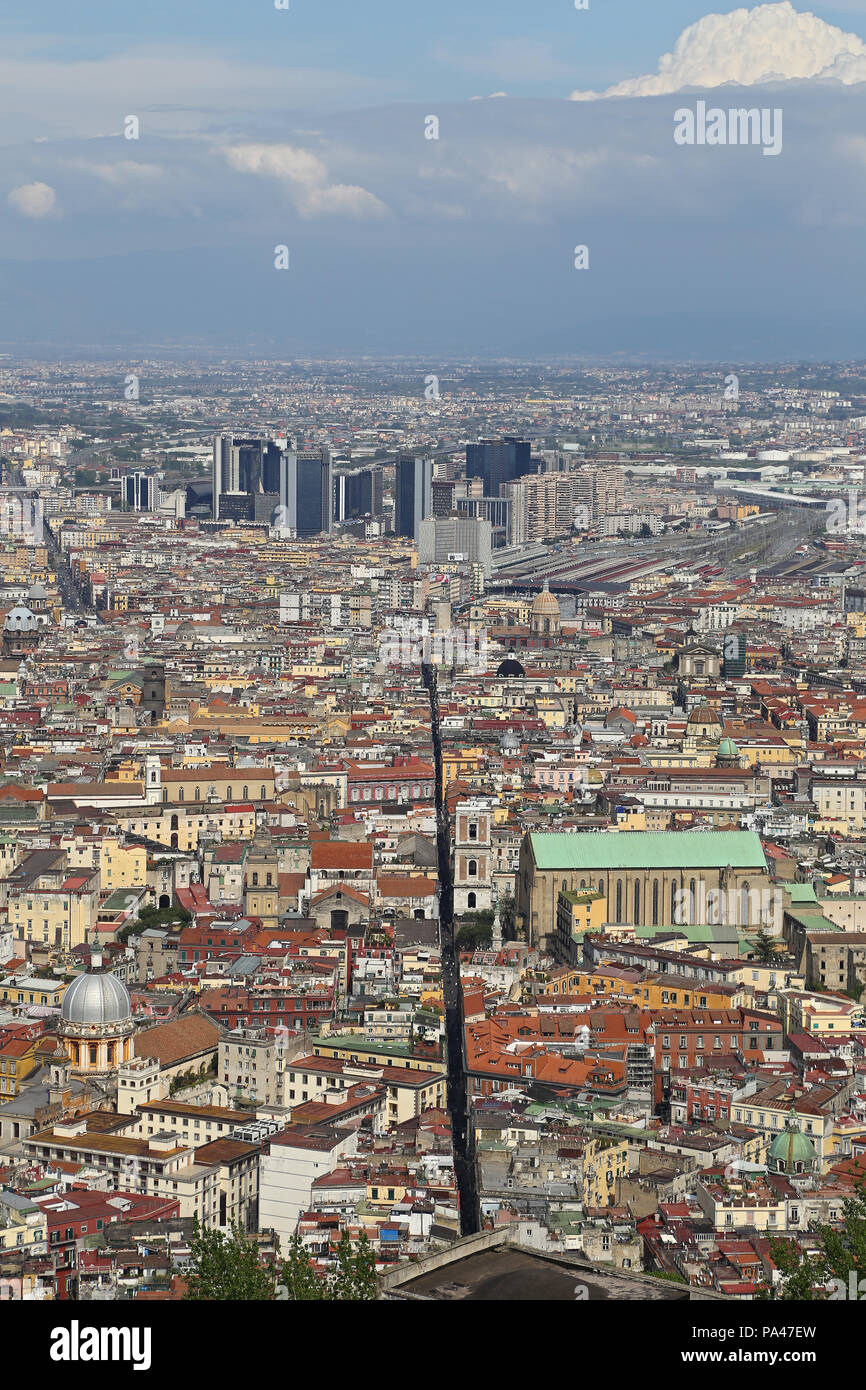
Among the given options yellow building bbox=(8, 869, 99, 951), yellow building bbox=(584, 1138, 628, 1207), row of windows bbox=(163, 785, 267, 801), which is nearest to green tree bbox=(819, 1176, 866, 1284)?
yellow building bbox=(584, 1138, 628, 1207)

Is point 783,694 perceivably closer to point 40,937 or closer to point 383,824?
point 383,824

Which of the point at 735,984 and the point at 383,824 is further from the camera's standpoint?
the point at 383,824

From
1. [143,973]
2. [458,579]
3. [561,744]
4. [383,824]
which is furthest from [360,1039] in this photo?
[458,579]

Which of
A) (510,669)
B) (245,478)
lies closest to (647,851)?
(510,669)

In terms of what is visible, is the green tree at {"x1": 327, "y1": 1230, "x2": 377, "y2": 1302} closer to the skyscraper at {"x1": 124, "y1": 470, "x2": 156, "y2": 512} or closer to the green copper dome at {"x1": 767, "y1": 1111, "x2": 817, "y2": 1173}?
the green copper dome at {"x1": 767, "y1": 1111, "x2": 817, "y2": 1173}
